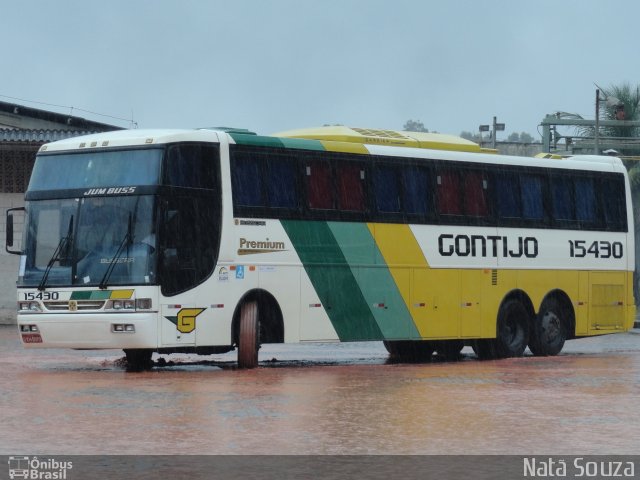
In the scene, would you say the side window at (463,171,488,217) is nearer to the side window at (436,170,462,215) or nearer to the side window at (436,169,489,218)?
the side window at (436,169,489,218)

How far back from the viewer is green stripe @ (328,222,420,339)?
76.9 feet

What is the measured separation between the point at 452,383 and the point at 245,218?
4407 millimetres

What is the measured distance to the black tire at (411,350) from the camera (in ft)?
87.1

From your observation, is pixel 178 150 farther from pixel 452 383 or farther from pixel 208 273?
pixel 452 383

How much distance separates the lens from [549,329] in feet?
89.0

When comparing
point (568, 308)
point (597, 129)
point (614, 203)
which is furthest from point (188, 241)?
point (597, 129)

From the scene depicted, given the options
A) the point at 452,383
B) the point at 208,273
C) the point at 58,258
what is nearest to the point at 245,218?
the point at 208,273

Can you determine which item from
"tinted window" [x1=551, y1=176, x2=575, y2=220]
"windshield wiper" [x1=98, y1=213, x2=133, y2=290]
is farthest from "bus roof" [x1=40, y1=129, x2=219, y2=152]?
"tinted window" [x1=551, y1=176, x2=575, y2=220]

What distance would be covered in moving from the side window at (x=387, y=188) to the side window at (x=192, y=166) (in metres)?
3.43

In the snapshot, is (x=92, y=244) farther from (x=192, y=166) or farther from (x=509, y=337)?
(x=509, y=337)

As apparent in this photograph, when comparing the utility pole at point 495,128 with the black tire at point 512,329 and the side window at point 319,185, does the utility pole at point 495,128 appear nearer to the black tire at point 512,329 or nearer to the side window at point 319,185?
the black tire at point 512,329
